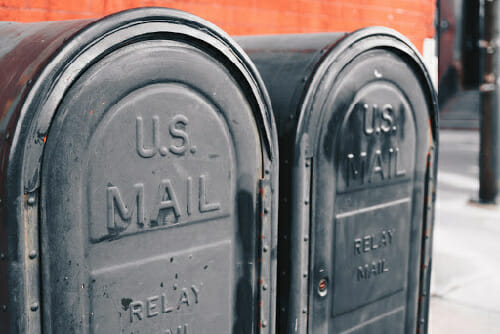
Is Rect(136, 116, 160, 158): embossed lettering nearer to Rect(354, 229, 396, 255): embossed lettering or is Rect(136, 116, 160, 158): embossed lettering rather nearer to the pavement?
Rect(354, 229, 396, 255): embossed lettering

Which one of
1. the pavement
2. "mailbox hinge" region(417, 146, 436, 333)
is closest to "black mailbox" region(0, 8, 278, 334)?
"mailbox hinge" region(417, 146, 436, 333)

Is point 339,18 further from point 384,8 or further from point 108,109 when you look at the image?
point 108,109

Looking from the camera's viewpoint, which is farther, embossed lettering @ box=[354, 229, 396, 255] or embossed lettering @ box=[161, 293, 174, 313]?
embossed lettering @ box=[354, 229, 396, 255]

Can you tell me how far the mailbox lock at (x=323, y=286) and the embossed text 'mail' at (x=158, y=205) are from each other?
614 millimetres

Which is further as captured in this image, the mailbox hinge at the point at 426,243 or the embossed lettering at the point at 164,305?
the mailbox hinge at the point at 426,243

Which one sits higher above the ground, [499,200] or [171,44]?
[171,44]

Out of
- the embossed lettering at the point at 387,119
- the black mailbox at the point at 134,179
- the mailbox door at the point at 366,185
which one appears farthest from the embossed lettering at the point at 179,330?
the embossed lettering at the point at 387,119

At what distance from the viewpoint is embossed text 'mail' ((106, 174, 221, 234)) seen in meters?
1.60

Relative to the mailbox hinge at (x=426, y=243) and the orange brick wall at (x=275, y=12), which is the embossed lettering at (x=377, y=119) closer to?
the mailbox hinge at (x=426, y=243)

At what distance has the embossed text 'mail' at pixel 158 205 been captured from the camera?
62.9 inches

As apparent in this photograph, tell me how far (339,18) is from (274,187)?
1983 millimetres

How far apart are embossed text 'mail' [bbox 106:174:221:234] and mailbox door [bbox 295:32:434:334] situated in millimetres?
437

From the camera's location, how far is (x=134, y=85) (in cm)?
160

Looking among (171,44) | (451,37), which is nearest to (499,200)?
(171,44)
